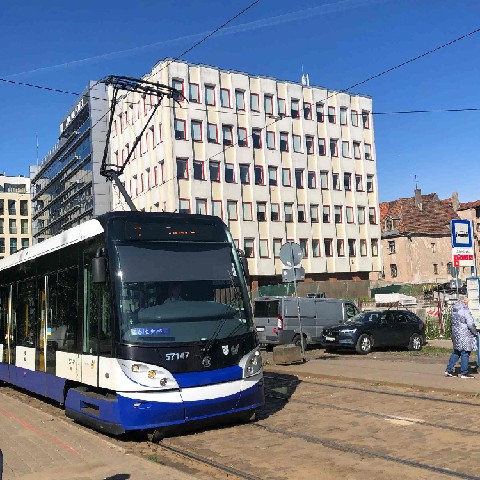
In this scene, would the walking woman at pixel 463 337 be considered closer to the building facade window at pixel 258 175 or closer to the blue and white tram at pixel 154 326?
the blue and white tram at pixel 154 326

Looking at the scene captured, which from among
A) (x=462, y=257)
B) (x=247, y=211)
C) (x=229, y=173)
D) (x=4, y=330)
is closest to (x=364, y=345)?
(x=462, y=257)

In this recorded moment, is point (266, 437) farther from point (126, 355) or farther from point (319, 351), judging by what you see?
point (319, 351)

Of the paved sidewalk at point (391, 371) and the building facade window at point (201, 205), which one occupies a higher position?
the building facade window at point (201, 205)

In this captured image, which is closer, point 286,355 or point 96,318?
point 96,318

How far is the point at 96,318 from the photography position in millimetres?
9164

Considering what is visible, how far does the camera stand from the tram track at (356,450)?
6207mm

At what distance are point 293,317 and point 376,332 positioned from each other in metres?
3.00

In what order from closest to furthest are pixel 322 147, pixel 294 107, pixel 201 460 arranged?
pixel 201 460 → pixel 294 107 → pixel 322 147

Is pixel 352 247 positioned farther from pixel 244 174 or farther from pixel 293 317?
pixel 293 317

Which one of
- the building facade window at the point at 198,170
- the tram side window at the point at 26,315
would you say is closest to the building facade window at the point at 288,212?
the building facade window at the point at 198,170

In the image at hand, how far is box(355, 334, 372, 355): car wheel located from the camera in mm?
21078

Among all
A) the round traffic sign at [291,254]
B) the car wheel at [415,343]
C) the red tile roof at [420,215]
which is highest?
the red tile roof at [420,215]

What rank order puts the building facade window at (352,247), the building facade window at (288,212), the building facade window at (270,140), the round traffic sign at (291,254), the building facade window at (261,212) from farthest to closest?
the building facade window at (352,247)
the building facade window at (288,212)
the building facade window at (270,140)
the building facade window at (261,212)
the round traffic sign at (291,254)

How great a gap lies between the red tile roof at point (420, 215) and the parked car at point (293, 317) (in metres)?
55.4
